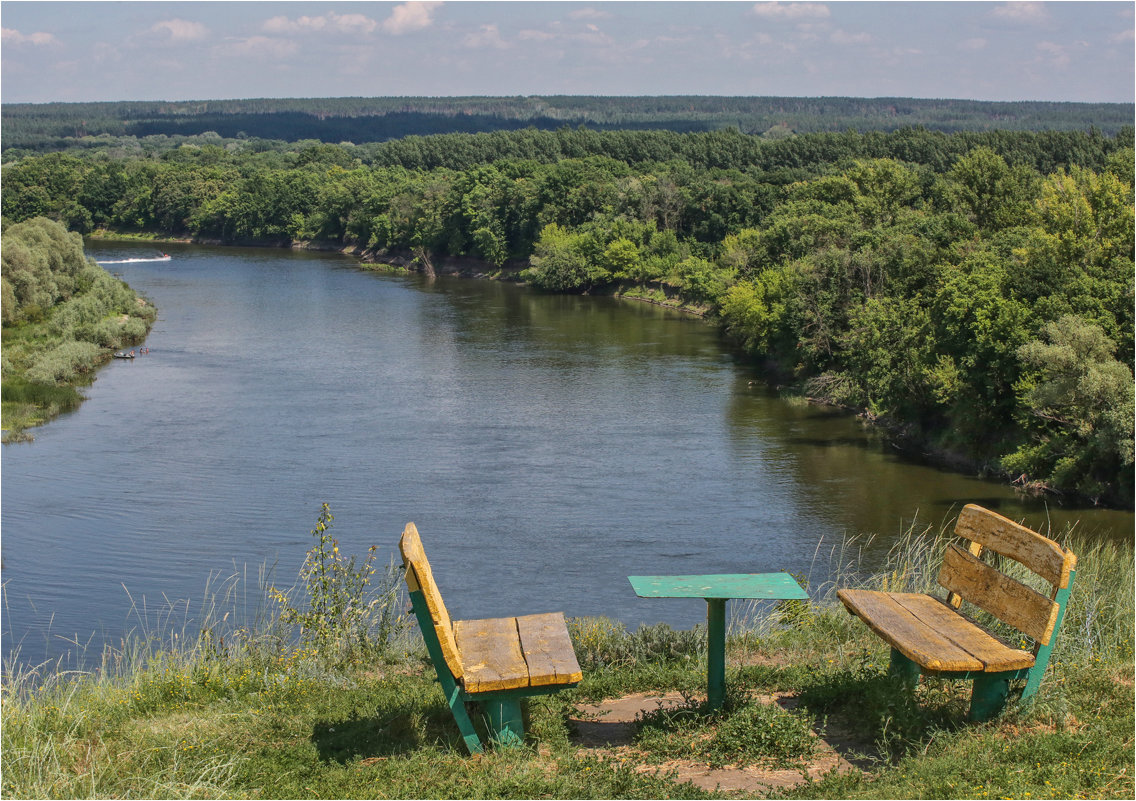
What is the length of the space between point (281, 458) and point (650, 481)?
875cm

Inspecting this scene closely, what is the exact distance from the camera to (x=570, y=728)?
16.7 feet

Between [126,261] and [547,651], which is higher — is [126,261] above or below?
below

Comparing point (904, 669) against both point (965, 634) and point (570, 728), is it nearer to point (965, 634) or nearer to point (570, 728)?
point (965, 634)

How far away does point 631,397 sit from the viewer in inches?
1361

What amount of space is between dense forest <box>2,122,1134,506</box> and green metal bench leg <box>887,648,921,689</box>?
1956 cm

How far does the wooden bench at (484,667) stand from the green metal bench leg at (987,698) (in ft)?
5.44

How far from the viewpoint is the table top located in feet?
16.0

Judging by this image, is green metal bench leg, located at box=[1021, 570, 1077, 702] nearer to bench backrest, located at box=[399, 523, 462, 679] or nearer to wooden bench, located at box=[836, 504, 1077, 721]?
wooden bench, located at box=[836, 504, 1077, 721]

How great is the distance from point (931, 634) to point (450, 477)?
69.3ft

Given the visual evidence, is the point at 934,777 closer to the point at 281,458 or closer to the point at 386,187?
the point at 281,458

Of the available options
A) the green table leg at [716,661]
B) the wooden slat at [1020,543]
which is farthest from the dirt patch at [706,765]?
the wooden slat at [1020,543]

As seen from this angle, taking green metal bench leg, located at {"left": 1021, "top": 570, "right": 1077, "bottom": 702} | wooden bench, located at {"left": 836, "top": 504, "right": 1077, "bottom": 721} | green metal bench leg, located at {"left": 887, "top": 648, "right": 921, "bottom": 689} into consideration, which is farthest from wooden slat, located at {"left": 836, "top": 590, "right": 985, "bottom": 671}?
green metal bench leg, located at {"left": 1021, "top": 570, "right": 1077, "bottom": 702}

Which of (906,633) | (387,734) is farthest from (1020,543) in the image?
(387,734)

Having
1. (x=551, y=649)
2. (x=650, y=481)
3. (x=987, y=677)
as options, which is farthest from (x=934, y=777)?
(x=650, y=481)
